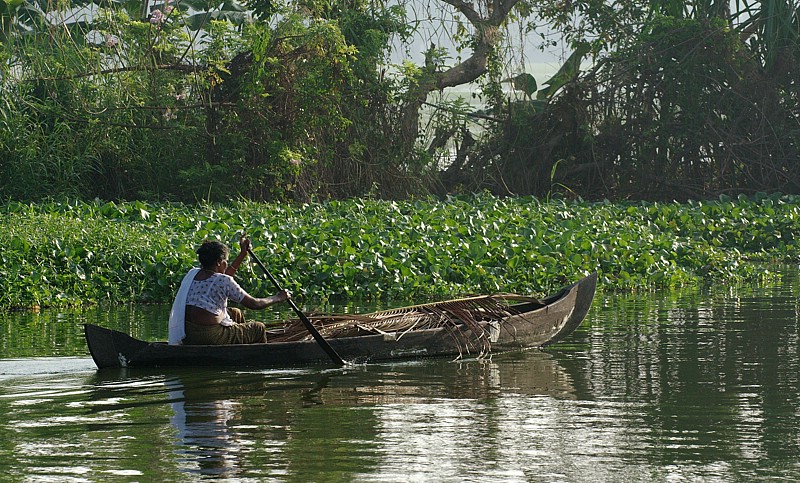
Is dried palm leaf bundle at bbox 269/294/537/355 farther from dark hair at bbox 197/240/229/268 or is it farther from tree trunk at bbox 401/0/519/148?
tree trunk at bbox 401/0/519/148

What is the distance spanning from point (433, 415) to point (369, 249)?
708 centimetres

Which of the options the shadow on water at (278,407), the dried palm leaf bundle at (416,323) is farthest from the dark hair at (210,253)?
the dried palm leaf bundle at (416,323)

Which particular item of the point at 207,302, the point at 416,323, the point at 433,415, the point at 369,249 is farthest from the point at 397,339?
the point at 369,249

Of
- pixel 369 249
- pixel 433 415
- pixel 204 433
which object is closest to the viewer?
pixel 204 433

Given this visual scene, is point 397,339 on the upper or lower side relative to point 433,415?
Answer: upper

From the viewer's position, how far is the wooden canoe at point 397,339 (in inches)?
350

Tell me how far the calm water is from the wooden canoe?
14 centimetres

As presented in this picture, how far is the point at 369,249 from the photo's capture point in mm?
14227

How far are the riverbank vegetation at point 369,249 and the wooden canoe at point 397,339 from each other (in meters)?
3.15

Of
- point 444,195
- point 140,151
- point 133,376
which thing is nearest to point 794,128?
point 444,195

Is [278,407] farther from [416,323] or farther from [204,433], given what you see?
[416,323]

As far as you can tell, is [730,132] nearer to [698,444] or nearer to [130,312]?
[130,312]

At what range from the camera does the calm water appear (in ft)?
19.3

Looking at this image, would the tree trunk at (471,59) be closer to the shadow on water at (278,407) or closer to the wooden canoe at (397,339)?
the wooden canoe at (397,339)
